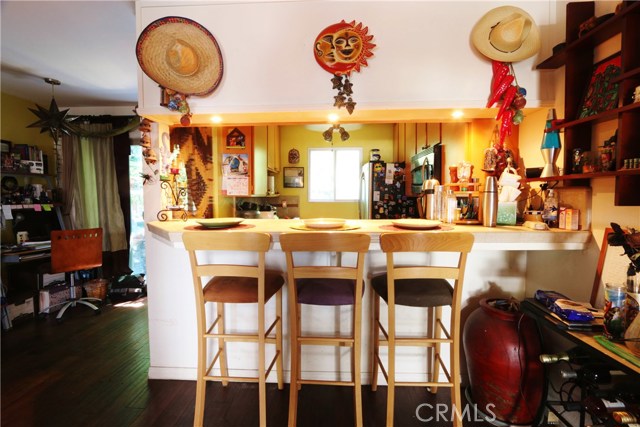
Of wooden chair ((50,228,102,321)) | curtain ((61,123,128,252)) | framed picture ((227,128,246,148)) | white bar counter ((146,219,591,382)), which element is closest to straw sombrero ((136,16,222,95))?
white bar counter ((146,219,591,382))

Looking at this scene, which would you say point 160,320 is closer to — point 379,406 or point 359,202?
point 379,406

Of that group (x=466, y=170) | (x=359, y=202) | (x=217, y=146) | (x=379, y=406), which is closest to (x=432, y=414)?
(x=379, y=406)

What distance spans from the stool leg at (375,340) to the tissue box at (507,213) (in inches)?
34.1

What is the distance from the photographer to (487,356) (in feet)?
4.77

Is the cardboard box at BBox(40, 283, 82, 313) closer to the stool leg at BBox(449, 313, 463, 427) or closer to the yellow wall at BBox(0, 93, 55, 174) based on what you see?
the yellow wall at BBox(0, 93, 55, 174)

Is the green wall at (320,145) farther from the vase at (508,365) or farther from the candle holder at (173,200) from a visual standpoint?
the vase at (508,365)

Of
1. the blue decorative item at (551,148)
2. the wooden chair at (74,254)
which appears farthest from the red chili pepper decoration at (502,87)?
the wooden chair at (74,254)

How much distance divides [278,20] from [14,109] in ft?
12.5

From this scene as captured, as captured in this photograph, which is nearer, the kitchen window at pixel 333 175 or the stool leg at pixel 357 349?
the stool leg at pixel 357 349

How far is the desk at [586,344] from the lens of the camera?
34.3 inches

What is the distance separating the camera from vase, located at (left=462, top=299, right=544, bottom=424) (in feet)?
4.64

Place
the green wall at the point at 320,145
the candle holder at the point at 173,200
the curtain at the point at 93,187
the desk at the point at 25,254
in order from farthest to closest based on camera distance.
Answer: the green wall at the point at 320,145 → the curtain at the point at 93,187 → the desk at the point at 25,254 → the candle holder at the point at 173,200

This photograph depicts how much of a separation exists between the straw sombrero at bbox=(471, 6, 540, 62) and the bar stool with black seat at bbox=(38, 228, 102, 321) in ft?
13.2

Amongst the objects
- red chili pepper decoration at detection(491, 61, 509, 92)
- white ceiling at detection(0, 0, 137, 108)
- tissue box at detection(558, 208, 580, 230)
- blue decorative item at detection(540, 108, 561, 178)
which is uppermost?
white ceiling at detection(0, 0, 137, 108)
